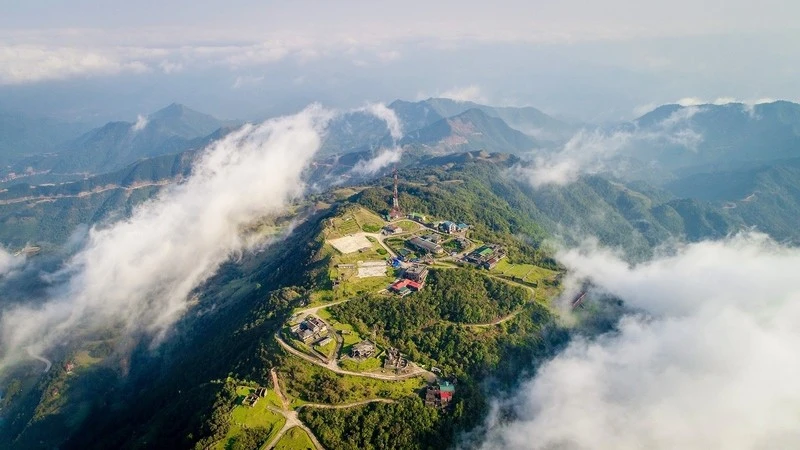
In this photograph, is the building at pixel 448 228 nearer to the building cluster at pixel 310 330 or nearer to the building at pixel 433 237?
the building at pixel 433 237

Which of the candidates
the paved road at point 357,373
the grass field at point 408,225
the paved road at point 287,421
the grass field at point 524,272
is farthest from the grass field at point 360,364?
the grass field at point 408,225

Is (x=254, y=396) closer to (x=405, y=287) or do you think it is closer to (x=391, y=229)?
(x=405, y=287)

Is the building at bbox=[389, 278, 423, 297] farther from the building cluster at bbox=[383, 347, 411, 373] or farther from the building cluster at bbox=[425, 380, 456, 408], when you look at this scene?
the building cluster at bbox=[425, 380, 456, 408]

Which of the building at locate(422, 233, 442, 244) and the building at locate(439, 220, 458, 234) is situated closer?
the building at locate(422, 233, 442, 244)

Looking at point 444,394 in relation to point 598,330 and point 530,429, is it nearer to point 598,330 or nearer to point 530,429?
point 530,429

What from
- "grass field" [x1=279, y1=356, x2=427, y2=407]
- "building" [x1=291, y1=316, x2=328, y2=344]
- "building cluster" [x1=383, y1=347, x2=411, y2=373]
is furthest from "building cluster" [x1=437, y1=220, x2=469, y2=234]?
"grass field" [x1=279, y1=356, x2=427, y2=407]
